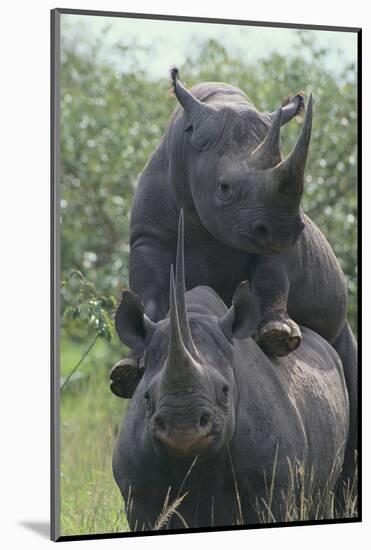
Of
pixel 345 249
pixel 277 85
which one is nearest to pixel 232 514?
pixel 345 249

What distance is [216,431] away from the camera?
614 cm

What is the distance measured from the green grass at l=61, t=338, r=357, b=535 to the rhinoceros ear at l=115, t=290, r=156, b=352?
69 centimetres

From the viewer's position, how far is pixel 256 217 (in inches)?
254

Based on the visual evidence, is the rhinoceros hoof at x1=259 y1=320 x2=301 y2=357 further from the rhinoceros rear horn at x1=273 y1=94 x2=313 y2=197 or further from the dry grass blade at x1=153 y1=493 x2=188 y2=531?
the dry grass blade at x1=153 y1=493 x2=188 y2=531

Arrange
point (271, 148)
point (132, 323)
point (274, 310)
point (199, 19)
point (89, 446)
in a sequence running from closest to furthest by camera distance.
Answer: point (271, 148) < point (132, 323) < point (274, 310) < point (199, 19) < point (89, 446)

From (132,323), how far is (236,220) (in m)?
0.61

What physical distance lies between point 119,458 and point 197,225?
3.68 ft

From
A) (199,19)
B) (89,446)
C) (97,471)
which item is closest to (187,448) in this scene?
(199,19)

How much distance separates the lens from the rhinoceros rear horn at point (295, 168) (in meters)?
6.23

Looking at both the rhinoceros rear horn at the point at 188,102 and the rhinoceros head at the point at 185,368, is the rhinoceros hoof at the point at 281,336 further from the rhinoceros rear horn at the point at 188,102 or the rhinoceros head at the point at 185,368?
the rhinoceros rear horn at the point at 188,102

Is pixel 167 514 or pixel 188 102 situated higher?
pixel 188 102

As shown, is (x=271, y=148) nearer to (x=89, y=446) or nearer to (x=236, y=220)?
(x=236, y=220)

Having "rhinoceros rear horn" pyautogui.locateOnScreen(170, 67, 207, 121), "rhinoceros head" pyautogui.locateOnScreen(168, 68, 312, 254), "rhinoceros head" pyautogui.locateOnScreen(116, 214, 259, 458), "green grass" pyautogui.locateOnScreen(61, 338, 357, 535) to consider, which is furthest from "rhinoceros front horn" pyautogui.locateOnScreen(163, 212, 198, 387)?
"rhinoceros rear horn" pyautogui.locateOnScreen(170, 67, 207, 121)

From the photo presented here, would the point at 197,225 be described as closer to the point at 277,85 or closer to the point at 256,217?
the point at 256,217
